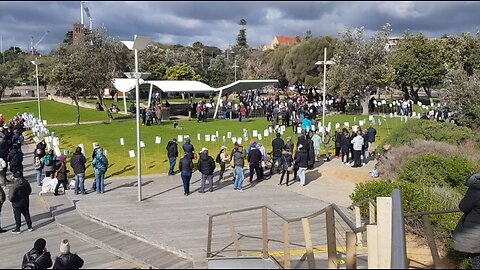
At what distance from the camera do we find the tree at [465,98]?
22.8 meters

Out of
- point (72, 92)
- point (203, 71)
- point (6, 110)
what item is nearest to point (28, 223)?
point (72, 92)

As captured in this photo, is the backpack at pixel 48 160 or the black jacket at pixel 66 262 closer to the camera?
the black jacket at pixel 66 262

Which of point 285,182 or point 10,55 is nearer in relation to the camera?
point 285,182

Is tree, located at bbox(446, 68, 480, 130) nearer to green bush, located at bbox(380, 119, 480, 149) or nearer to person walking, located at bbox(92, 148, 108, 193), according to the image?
green bush, located at bbox(380, 119, 480, 149)

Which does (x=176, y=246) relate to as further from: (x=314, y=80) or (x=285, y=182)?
(x=314, y=80)

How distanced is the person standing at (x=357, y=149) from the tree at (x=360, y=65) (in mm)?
20009

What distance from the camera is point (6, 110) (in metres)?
44.4

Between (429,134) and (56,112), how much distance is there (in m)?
33.9

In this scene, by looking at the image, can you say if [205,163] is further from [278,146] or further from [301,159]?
[278,146]

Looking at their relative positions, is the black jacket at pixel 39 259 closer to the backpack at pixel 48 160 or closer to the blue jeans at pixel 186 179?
the blue jeans at pixel 186 179

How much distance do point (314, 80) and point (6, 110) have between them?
30.6 meters

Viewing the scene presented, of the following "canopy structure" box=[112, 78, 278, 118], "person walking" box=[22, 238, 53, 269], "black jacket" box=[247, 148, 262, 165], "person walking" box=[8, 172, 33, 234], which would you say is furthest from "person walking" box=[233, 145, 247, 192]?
"canopy structure" box=[112, 78, 278, 118]

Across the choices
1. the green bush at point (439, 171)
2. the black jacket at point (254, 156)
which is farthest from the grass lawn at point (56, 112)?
the green bush at point (439, 171)

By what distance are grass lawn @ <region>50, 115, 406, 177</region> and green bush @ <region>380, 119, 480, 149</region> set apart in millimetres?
846
